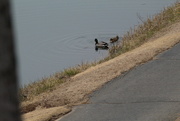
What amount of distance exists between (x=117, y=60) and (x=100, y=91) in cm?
194

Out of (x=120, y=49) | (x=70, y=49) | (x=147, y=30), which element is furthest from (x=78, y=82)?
(x=70, y=49)

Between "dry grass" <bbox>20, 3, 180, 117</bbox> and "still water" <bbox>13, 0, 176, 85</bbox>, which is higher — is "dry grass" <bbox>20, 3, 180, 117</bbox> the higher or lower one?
the higher one

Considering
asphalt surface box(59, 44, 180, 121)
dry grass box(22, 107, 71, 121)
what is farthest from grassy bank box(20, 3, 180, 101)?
dry grass box(22, 107, 71, 121)

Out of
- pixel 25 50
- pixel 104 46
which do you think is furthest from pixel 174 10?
pixel 25 50

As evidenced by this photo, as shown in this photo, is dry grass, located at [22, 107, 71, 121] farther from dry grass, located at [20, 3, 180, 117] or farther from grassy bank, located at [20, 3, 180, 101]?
grassy bank, located at [20, 3, 180, 101]

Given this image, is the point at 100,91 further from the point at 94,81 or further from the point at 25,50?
the point at 25,50

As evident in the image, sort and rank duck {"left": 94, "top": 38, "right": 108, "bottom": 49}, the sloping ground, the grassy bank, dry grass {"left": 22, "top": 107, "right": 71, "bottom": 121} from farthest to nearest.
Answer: duck {"left": 94, "top": 38, "right": 108, "bottom": 49} → the grassy bank → the sloping ground → dry grass {"left": 22, "top": 107, "right": 71, "bottom": 121}

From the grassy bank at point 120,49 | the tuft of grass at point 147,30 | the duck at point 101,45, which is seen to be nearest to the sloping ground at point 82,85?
the grassy bank at point 120,49

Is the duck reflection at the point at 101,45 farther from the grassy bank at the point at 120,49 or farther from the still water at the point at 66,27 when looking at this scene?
the grassy bank at the point at 120,49

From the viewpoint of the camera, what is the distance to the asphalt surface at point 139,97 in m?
7.14

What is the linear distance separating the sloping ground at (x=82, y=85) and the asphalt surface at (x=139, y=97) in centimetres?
19

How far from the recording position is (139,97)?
7.98 meters

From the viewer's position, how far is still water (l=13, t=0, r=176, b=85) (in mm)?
17547

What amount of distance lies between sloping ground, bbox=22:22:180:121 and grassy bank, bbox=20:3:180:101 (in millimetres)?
→ 411
